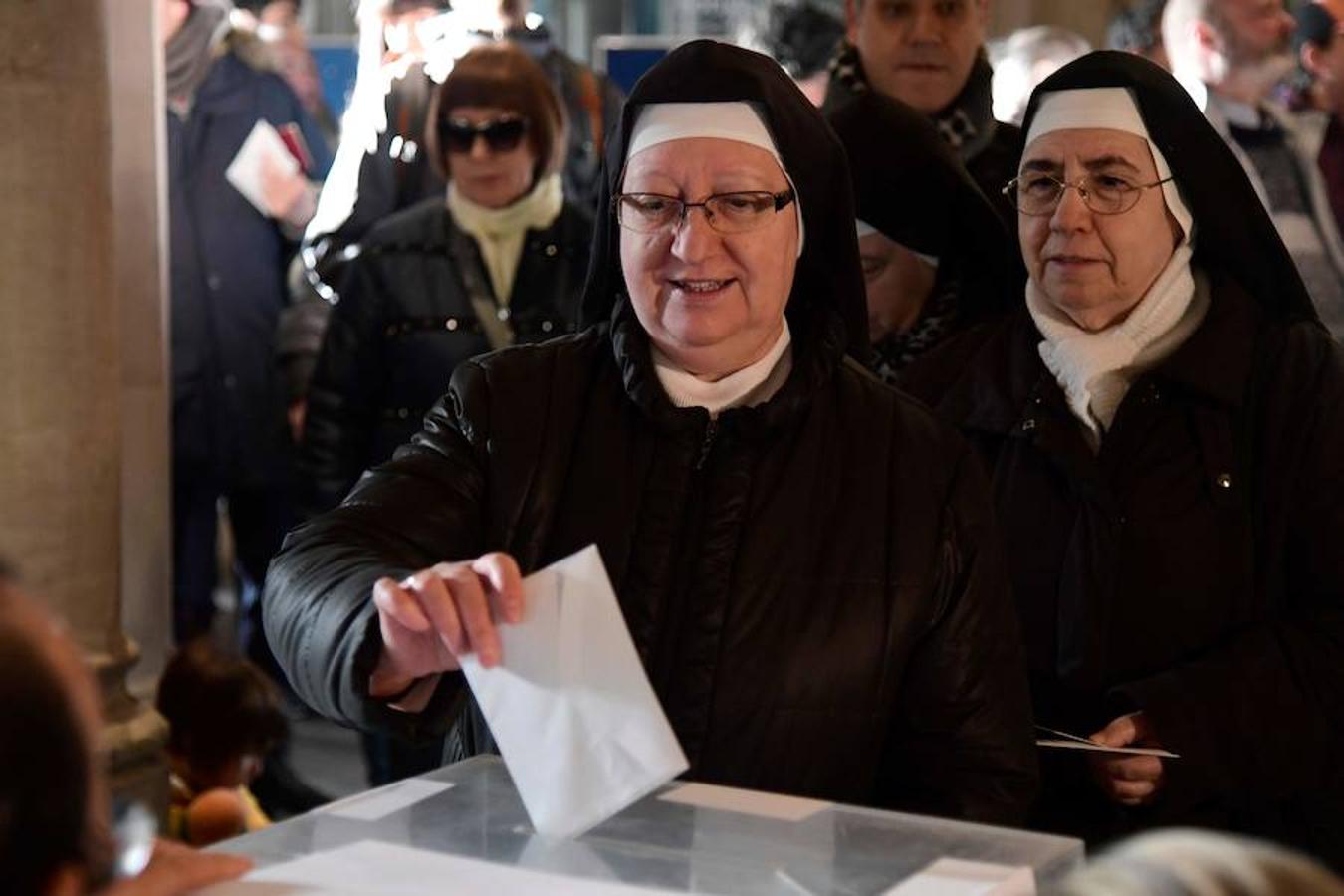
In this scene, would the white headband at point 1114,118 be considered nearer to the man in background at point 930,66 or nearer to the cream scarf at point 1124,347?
the cream scarf at point 1124,347

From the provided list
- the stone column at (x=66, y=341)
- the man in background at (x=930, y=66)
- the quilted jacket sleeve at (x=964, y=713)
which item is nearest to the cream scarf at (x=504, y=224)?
the man in background at (x=930, y=66)

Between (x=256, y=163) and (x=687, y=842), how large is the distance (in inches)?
238

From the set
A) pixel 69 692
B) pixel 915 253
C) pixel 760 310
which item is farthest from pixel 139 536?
pixel 69 692

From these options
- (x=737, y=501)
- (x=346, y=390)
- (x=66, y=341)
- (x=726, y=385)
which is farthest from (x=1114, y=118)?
(x=346, y=390)

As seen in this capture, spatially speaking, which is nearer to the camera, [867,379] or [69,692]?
[69,692]

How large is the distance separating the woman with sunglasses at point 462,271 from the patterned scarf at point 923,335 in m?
1.74

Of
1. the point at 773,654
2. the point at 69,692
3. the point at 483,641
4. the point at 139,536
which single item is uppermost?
the point at 69,692

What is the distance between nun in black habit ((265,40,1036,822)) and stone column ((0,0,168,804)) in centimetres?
223

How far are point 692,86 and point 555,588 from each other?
109 cm

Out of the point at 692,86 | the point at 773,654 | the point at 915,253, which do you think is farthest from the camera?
the point at 915,253

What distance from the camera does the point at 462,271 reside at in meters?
5.92

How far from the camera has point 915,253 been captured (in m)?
4.40

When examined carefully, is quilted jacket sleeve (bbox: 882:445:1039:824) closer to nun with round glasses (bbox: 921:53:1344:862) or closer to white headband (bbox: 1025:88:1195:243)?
nun with round glasses (bbox: 921:53:1344:862)

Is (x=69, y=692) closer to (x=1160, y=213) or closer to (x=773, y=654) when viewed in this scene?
(x=773, y=654)
